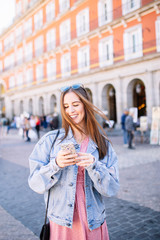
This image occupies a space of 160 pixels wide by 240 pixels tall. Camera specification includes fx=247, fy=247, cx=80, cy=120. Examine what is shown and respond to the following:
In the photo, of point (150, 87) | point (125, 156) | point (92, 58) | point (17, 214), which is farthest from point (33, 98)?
point (17, 214)

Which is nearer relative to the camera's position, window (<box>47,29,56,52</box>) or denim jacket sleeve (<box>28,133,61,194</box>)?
denim jacket sleeve (<box>28,133,61,194</box>)

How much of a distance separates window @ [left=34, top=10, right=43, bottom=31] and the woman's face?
2986cm

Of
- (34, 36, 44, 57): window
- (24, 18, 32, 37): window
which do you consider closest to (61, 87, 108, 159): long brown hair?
(34, 36, 44, 57): window

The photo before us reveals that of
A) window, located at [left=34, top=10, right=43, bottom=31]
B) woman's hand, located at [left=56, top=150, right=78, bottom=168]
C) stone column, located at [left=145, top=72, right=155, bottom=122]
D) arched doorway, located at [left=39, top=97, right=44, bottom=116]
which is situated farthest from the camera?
arched doorway, located at [left=39, top=97, right=44, bottom=116]

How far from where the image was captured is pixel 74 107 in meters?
1.94

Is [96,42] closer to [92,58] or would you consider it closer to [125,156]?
[92,58]

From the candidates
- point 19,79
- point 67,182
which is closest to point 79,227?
point 67,182

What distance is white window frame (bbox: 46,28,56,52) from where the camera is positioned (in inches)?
1082

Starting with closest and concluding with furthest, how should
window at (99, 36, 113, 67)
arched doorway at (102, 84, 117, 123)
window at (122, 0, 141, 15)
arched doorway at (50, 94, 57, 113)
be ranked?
1. window at (122, 0, 141, 15)
2. window at (99, 36, 113, 67)
3. arched doorway at (102, 84, 117, 123)
4. arched doorway at (50, 94, 57, 113)

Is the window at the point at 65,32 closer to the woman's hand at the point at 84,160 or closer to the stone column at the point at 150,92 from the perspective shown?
the stone column at the point at 150,92

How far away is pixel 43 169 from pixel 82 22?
951 inches

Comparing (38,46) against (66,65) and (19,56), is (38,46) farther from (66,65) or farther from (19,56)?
(66,65)

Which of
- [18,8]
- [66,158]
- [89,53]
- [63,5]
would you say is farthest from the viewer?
[18,8]

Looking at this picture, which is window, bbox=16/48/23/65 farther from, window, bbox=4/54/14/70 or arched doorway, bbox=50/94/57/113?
arched doorway, bbox=50/94/57/113
